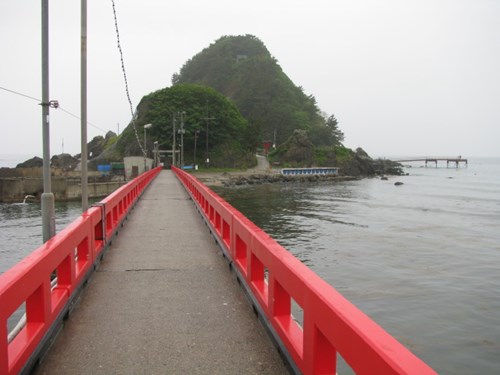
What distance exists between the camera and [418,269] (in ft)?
53.1

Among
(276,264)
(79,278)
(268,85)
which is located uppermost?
(268,85)

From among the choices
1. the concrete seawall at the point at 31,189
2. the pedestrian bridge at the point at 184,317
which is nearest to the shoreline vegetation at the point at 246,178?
the concrete seawall at the point at 31,189

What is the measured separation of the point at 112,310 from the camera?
5957 millimetres

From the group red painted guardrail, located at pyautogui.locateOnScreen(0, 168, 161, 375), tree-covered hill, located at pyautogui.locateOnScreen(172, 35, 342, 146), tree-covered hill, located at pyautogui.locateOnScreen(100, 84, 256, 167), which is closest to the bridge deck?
red painted guardrail, located at pyautogui.locateOnScreen(0, 168, 161, 375)

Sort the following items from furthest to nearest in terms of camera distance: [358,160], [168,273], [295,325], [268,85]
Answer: [268,85] < [358,160] < [168,273] < [295,325]

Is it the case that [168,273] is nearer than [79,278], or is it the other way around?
[79,278]

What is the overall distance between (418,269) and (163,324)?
12.9 m

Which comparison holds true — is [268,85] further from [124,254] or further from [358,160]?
[124,254]

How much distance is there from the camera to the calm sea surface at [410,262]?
983 centimetres

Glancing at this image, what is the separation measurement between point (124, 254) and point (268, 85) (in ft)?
479

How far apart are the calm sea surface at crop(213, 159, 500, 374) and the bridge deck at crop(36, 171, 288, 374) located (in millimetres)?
4681

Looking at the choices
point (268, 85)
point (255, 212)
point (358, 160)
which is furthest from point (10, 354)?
point (268, 85)

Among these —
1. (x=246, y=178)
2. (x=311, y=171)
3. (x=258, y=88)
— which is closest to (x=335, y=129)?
(x=258, y=88)

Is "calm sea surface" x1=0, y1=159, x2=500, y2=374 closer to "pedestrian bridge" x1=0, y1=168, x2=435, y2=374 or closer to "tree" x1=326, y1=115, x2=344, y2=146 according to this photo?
"pedestrian bridge" x1=0, y1=168, x2=435, y2=374
